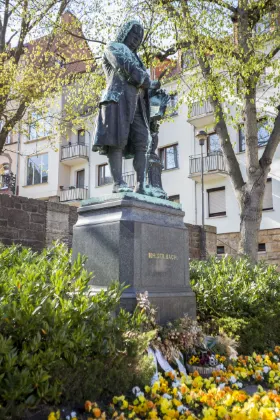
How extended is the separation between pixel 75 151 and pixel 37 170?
3.66 meters

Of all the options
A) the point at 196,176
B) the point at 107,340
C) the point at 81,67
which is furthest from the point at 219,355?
the point at 81,67

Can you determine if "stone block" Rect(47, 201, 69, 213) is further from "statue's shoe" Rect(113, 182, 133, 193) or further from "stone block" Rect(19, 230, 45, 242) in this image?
"statue's shoe" Rect(113, 182, 133, 193)

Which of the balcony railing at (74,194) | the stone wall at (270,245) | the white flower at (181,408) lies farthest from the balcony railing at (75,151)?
the white flower at (181,408)

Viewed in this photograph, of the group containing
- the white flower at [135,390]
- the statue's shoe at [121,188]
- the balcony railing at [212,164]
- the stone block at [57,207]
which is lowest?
the white flower at [135,390]

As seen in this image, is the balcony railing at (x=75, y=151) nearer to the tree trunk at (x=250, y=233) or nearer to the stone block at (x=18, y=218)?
the stone block at (x=18, y=218)

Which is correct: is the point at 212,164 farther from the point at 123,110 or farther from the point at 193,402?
the point at 193,402

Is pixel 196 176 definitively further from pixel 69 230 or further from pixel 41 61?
pixel 69 230

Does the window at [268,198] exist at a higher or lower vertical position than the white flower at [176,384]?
higher

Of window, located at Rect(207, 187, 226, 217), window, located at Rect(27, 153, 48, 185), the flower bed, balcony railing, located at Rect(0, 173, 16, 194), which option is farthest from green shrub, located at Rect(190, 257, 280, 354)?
balcony railing, located at Rect(0, 173, 16, 194)

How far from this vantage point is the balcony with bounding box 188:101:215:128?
23428mm

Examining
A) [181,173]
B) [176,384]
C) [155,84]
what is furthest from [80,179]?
[176,384]

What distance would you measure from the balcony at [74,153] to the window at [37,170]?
182 centimetres

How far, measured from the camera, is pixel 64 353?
2.85 meters

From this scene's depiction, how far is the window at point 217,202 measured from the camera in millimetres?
22891
